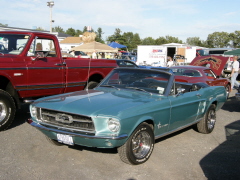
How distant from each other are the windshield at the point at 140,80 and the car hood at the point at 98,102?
0.21 metres

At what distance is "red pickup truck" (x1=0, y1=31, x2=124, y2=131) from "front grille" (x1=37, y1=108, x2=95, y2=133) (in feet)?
6.25

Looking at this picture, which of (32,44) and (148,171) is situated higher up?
(32,44)

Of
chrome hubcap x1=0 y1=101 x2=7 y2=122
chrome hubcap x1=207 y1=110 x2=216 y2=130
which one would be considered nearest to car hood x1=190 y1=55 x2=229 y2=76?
chrome hubcap x1=207 y1=110 x2=216 y2=130

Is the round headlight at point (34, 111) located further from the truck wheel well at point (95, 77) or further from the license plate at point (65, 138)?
the truck wheel well at point (95, 77)

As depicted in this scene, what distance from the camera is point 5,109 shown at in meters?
6.06

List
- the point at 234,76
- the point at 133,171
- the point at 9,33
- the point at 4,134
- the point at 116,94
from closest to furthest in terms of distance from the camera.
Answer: the point at 133,171 < the point at 116,94 < the point at 4,134 < the point at 9,33 < the point at 234,76

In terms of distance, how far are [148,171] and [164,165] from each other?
382mm

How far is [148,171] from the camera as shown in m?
4.28

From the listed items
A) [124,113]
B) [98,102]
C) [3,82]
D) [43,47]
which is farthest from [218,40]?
[124,113]

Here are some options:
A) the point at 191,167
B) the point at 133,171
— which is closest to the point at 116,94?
the point at 133,171

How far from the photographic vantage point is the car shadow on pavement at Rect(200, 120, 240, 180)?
4.29 meters

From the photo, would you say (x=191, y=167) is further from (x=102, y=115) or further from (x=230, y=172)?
(x=102, y=115)

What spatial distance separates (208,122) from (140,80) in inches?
83.3

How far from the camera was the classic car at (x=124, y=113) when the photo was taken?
157 inches
